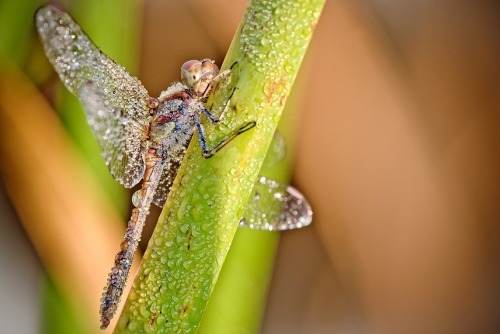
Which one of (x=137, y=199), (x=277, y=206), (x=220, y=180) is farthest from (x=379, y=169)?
(x=220, y=180)

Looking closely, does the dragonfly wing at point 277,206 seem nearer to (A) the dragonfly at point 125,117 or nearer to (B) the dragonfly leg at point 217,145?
(A) the dragonfly at point 125,117

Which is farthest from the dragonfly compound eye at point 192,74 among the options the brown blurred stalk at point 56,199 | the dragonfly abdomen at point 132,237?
the brown blurred stalk at point 56,199

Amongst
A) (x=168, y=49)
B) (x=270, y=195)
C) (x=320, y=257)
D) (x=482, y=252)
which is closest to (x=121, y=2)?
(x=168, y=49)

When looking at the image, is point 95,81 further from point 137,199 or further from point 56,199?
point 56,199

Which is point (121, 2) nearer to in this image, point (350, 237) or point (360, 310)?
point (350, 237)

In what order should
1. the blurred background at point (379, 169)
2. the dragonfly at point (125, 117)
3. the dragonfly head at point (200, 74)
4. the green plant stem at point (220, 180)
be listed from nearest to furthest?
the green plant stem at point (220, 180) < the dragonfly head at point (200, 74) < the dragonfly at point (125, 117) < the blurred background at point (379, 169)

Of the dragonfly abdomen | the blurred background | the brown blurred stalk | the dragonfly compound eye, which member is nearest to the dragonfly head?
the dragonfly compound eye
